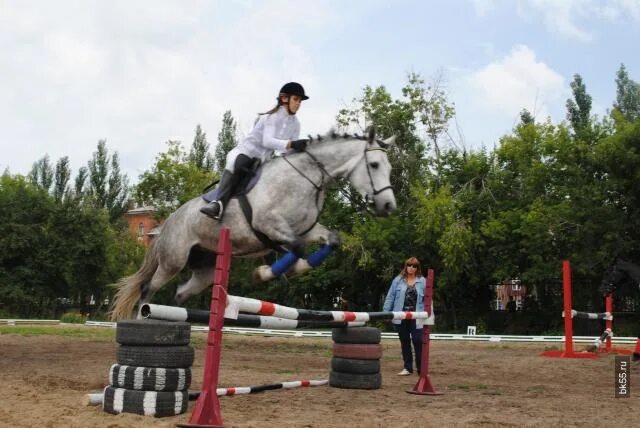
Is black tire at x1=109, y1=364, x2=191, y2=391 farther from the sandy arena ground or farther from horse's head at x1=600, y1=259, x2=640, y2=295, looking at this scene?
horse's head at x1=600, y1=259, x2=640, y2=295

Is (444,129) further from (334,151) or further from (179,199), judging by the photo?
(334,151)

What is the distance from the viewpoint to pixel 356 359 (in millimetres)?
7445

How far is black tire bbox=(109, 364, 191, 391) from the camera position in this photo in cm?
480

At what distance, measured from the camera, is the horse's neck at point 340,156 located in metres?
5.49

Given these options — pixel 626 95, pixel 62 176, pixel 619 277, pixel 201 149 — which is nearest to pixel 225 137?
pixel 201 149

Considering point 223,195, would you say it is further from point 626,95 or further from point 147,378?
point 626,95

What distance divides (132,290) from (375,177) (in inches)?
104

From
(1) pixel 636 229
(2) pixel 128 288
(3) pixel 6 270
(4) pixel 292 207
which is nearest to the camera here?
(4) pixel 292 207

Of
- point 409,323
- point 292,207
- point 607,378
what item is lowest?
point 607,378

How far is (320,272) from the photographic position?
31219mm

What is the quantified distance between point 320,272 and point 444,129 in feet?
30.8

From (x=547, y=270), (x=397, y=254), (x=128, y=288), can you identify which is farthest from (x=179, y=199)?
(x=128, y=288)

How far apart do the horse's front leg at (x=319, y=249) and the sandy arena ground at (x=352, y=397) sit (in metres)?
1.15

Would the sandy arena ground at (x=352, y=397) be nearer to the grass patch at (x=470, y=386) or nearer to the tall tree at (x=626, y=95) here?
the grass patch at (x=470, y=386)
